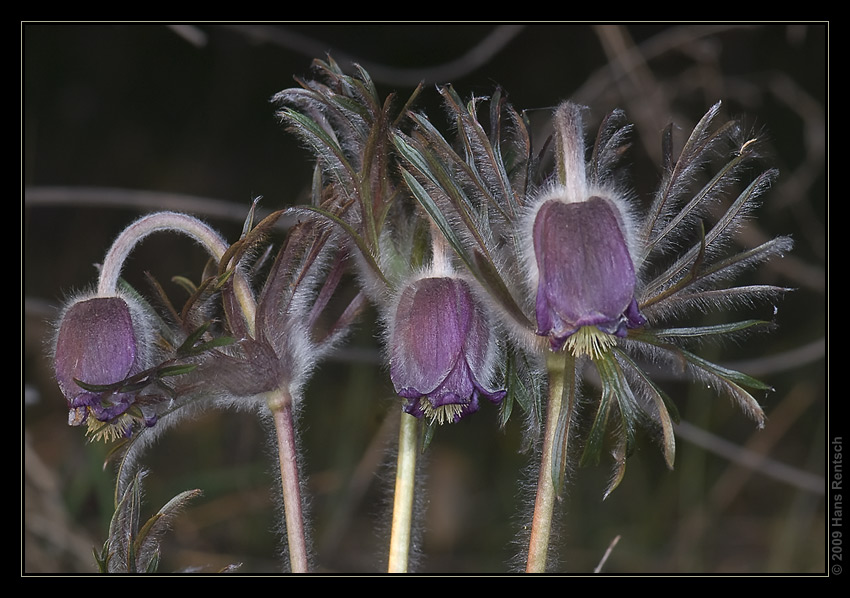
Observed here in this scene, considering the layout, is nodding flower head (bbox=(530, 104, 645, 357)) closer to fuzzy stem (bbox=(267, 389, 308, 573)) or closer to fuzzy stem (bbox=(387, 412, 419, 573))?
fuzzy stem (bbox=(387, 412, 419, 573))

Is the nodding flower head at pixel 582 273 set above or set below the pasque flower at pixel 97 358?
above

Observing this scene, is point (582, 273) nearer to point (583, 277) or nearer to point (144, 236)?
point (583, 277)

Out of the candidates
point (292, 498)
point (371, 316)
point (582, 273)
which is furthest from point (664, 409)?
point (371, 316)

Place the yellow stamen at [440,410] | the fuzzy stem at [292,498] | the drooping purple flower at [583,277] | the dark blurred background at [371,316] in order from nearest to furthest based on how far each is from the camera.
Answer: the drooping purple flower at [583,277] < the yellow stamen at [440,410] < the fuzzy stem at [292,498] < the dark blurred background at [371,316]

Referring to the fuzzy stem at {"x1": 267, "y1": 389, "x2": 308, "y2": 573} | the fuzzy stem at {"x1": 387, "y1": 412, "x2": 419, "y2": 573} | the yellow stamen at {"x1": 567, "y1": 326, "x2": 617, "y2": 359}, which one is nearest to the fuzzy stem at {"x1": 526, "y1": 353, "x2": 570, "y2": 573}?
the yellow stamen at {"x1": 567, "y1": 326, "x2": 617, "y2": 359}

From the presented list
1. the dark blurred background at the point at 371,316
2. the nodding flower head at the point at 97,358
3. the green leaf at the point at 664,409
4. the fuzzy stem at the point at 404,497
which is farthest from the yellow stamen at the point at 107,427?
the dark blurred background at the point at 371,316

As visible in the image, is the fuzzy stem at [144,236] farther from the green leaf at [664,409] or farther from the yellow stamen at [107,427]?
the green leaf at [664,409]

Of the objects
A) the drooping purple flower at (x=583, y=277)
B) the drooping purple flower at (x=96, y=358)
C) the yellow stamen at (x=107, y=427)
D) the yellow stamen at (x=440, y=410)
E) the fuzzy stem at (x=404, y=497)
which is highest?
the drooping purple flower at (x=583, y=277)
